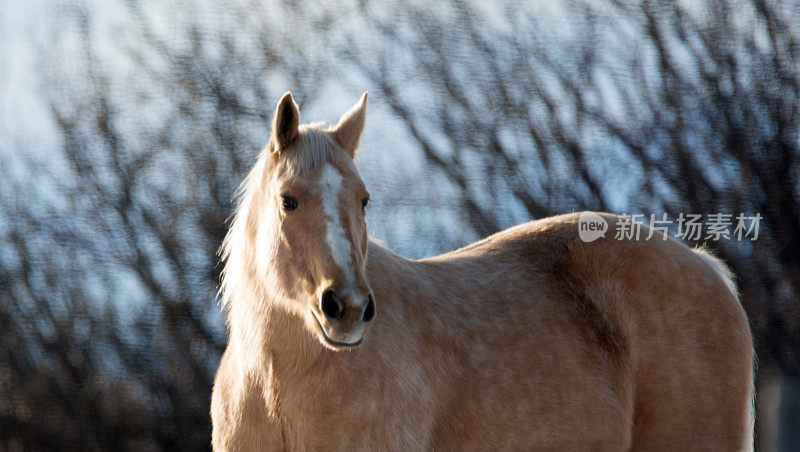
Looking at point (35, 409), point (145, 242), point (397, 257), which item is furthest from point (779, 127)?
point (35, 409)

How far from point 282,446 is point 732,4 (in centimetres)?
830

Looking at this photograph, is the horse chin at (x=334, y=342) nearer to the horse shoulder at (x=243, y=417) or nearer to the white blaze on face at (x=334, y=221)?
the white blaze on face at (x=334, y=221)

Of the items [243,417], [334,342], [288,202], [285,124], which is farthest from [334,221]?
[243,417]

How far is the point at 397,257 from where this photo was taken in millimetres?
3941

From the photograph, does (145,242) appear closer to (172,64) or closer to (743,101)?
(172,64)

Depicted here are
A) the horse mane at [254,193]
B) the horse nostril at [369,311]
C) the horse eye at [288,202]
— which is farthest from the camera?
the horse mane at [254,193]

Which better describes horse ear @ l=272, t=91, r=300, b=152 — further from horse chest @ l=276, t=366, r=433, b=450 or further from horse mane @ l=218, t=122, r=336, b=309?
horse chest @ l=276, t=366, r=433, b=450

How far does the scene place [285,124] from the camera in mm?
3332

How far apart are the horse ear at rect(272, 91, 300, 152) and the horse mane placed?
34 millimetres

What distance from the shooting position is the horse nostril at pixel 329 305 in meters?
2.84

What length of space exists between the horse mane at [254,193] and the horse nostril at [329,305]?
499mm

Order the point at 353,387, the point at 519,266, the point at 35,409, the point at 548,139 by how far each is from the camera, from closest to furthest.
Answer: the point at 353,387, the point at 519,266, the point at 35,409, the point at 548,139

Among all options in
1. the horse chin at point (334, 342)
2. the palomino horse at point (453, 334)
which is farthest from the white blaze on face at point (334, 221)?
the horse chin at point (334, 342)

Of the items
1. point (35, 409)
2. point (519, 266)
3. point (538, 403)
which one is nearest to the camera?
point (538, 403)
